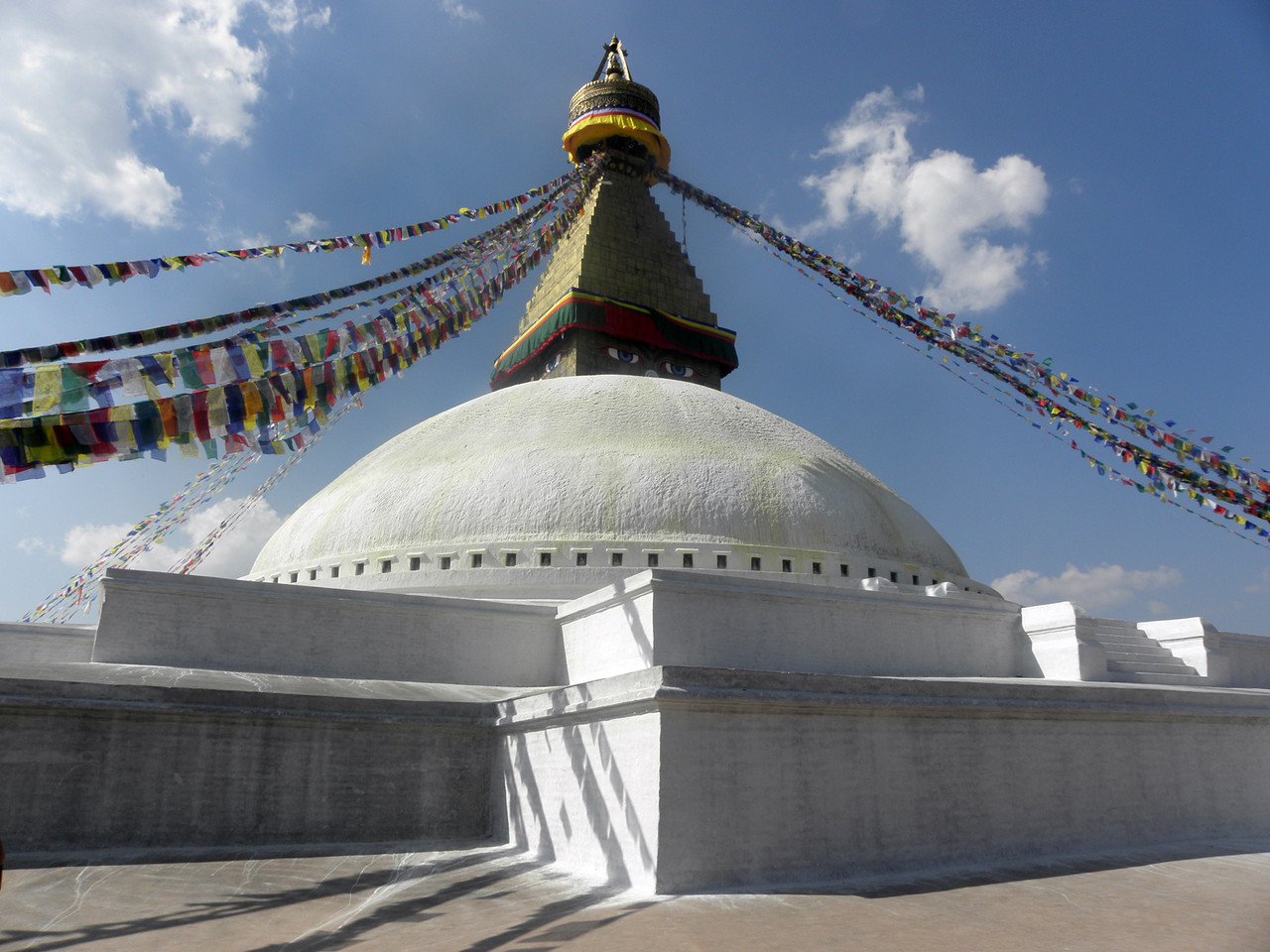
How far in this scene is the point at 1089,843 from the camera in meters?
7.19

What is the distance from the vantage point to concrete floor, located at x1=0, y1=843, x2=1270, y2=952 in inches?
178

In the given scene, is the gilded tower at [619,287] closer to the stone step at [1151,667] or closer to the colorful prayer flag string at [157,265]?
the colorful prayer flag string at [157,265]

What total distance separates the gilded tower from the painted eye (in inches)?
1.0

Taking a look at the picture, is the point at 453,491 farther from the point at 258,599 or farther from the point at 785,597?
the point at 785,597

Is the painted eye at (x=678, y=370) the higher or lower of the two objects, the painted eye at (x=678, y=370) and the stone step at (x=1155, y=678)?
the higher

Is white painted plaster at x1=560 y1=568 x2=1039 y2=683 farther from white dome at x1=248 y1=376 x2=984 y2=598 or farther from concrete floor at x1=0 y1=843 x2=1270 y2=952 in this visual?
concrete floor at x1=0 y1=843 x2=1270 y2=952

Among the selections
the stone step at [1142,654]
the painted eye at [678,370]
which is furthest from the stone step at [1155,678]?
the painted eye at [678,370]

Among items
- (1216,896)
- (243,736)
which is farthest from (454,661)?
(1216,896)

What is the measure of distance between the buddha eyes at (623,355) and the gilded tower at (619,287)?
19 millimetres

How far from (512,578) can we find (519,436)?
2.44 m

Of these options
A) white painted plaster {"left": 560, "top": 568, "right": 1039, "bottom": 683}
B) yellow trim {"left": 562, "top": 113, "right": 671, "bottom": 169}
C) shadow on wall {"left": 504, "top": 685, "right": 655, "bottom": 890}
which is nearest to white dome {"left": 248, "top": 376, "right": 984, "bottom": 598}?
white painted plaster {"left": 560, "top": 568, "right": 1039, "bottom": 683}

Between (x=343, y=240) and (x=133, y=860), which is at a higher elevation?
(x=343, y=240)

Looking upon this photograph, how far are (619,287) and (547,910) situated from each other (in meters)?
13.4

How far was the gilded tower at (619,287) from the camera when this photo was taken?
54.6 ft
